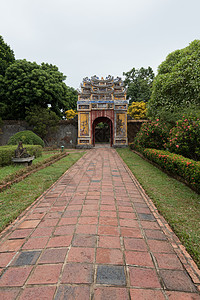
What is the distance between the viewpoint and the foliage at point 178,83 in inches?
401

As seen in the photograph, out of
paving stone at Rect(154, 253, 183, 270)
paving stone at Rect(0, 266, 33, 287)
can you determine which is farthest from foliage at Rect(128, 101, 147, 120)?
paving stone at Rect(0, 266, 33, 287)

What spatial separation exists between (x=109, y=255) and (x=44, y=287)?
78 cm

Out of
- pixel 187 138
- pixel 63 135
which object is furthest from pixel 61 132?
pixel 187 138

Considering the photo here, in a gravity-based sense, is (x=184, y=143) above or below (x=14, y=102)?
Answer: below

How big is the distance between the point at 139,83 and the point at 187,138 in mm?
25830

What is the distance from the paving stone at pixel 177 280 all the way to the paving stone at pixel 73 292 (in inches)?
31.5

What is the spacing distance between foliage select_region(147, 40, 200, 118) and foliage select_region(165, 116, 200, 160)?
5003 mm

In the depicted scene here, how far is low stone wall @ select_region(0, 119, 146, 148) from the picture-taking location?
17.8 m

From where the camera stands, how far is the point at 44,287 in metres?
1.56

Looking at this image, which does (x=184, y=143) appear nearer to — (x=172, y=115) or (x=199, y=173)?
(x=199, y=173)

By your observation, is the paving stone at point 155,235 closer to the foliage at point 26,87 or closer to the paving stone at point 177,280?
the paving stone at point 177,280

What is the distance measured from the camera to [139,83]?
29.1 m

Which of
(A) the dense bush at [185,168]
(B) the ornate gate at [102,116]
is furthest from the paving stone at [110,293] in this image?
(B) the ornate gate at [102,116]

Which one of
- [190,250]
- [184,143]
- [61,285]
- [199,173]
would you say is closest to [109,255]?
[61,285]
